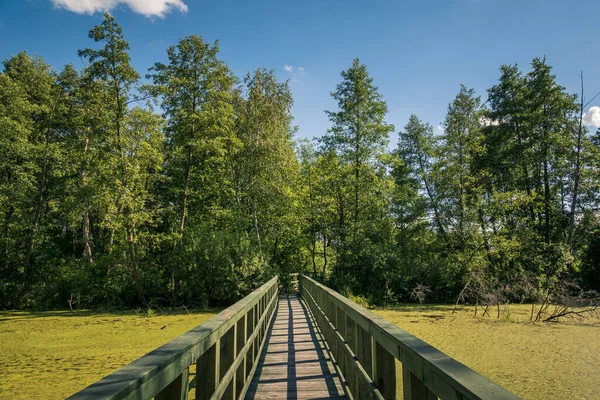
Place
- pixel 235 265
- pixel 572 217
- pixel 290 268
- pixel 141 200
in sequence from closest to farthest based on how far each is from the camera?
pixel 141 200 → pixel 235 265 → pixel 572 217 → pixel 290 268

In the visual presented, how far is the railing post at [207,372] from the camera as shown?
218 centimetres

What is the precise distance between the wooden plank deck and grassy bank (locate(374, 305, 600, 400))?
9.11 ft

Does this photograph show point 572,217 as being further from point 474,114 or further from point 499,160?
point 474,114

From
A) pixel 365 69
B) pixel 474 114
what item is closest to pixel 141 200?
pixel 365 69

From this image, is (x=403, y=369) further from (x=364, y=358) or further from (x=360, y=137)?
(x=360, y=137)

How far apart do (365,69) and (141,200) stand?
13501 millimetres

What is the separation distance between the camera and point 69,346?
325 inches

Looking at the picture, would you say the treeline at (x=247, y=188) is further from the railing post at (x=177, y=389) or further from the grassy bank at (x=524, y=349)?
the railing post at (x=177, y=389)

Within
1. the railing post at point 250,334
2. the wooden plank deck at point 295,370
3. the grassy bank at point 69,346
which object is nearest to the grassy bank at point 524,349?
the wooden plank deck at point 295,370

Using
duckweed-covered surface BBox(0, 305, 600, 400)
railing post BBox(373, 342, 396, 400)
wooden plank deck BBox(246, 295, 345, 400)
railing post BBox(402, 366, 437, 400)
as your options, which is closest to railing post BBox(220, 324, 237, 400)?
wooden plank deck BBox(246, 295, 345, 400)

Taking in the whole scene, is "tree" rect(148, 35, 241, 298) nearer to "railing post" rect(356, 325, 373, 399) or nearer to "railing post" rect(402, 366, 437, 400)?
"railing post" rect(356, 325, 373, 399)

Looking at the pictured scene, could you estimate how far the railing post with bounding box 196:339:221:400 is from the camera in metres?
2.18

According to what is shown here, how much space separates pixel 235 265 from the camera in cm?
1543

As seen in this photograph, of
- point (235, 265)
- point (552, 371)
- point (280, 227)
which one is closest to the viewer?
point (552, 371)
